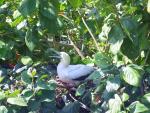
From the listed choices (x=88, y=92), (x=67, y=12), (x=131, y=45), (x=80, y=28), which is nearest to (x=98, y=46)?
(x=80, y=28)

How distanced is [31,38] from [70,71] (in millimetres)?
693

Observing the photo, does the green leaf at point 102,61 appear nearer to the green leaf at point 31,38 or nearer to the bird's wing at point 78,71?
the green leaf at point 31,38

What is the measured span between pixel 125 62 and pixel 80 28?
0.66 metres

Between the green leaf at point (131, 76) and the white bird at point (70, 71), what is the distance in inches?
28.7

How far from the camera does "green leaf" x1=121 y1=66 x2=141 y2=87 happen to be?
192 centimetres

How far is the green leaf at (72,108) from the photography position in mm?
2268

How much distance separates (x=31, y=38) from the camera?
237cm

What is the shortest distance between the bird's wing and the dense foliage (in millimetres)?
56

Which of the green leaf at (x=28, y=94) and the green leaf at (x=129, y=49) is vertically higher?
the green leaf at (x=129, y=49)

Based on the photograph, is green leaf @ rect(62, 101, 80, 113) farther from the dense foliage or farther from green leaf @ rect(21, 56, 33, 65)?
green leaf @ rect(21, 56, 33, 65)

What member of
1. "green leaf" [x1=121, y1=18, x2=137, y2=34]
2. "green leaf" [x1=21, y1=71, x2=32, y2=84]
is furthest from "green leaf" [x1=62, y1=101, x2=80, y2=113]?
"green leaf" [x1=121, y1=18, x2=137, y2=34]

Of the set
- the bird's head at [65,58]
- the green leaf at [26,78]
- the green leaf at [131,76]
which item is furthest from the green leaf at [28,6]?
the bird's head at [65,58]

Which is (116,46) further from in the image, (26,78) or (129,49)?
(26,78)

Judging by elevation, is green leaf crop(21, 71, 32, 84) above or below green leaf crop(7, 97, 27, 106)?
above
